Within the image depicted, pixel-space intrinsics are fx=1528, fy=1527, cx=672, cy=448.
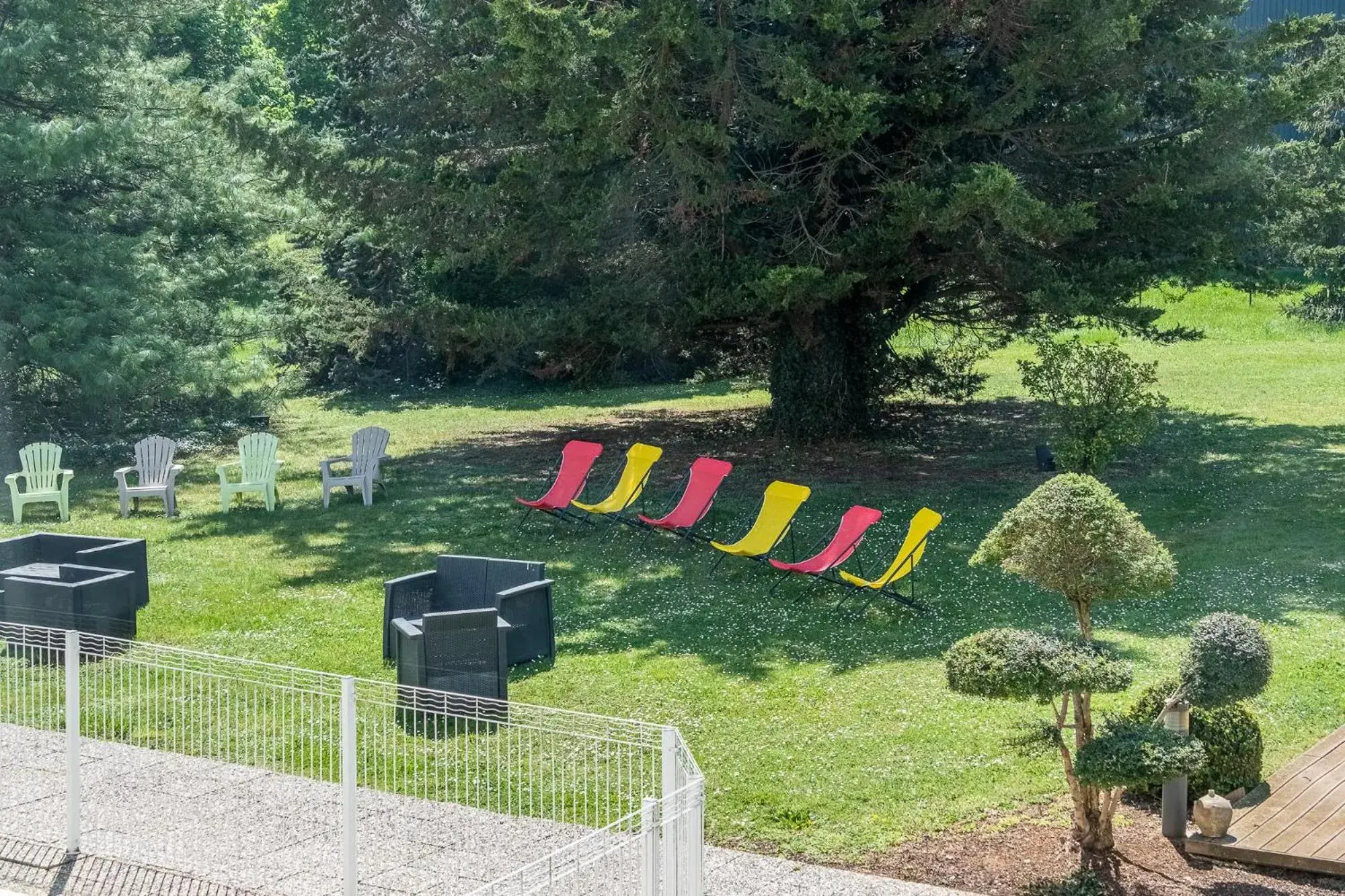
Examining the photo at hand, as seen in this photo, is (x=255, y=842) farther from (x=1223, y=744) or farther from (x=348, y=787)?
(x=1223, y=744)

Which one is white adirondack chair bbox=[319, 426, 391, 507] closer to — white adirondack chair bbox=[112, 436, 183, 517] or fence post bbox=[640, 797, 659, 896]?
white adirondack chair bbox=[112, 436, 183, 517]

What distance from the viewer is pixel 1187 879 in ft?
23.6

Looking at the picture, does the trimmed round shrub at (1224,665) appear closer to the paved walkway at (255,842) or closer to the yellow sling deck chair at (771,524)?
the paved walkway at (255,842)

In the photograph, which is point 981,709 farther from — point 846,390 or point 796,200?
point 846,390

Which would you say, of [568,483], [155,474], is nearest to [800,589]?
[568,483]

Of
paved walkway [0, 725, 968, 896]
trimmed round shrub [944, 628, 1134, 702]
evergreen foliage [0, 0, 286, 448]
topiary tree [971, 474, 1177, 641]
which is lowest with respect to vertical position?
paved walkway [0, 725, 968, 896]

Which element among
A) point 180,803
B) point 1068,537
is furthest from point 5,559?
point 1068,537

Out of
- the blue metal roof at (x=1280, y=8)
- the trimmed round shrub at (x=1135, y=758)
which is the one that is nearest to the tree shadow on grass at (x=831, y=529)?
the trimmed round shrub at (x=1135, y=758)

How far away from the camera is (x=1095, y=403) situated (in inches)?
658

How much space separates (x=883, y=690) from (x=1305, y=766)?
2739 mm

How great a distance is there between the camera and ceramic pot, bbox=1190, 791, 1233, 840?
24.4 feet

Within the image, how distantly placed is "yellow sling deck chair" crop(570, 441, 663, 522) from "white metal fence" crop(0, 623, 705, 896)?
216 inches

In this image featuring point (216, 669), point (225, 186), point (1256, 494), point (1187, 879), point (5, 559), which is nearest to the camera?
point (1187, 879)

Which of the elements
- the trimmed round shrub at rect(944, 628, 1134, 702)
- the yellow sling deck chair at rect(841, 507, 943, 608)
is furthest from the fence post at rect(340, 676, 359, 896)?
the yellow sling deck chair at rect(841, 507, 943, 608)
